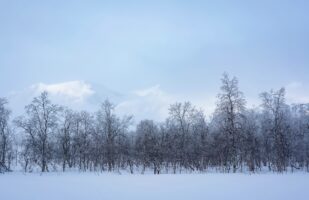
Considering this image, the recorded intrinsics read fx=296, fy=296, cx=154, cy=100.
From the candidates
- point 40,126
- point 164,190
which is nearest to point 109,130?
point 40,126

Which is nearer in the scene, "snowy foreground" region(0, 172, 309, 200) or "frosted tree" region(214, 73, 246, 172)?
"snowy foreground" region(0, 172, 309, 200)

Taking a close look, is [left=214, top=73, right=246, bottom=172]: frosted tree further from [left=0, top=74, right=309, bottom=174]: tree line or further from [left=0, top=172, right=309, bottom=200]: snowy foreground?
[left=0, top=172, right=309, bottom=200]: snowy foreground

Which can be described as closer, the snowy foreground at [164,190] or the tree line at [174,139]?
the snowy foreground at [164,190]

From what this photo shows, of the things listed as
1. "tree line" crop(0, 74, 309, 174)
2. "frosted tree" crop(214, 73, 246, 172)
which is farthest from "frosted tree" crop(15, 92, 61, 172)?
"frosted tree" crop(214, 73, 246, 172)

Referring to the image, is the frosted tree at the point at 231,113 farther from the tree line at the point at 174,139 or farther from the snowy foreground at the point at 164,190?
the snowy foreground at the point at 164,190

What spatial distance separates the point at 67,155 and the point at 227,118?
3478 centimetres

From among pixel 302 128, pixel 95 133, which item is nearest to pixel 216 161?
pixel 302 128

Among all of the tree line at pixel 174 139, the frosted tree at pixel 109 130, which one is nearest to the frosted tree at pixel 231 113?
the tree line at pixel 174 139

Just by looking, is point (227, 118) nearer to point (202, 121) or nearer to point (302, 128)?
point (202, 121)

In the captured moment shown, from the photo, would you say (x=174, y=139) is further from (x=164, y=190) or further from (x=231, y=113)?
(x=164, y=190)

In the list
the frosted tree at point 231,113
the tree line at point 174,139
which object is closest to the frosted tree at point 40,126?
the tree line at point 174,139

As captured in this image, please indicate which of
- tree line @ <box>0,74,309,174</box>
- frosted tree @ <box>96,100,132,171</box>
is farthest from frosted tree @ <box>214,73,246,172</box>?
frosted tree @ <box>96,100,132,171</box>

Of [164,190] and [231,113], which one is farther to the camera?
[231,113]

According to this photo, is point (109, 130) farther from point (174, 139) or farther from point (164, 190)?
point (164, 190)
